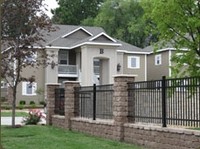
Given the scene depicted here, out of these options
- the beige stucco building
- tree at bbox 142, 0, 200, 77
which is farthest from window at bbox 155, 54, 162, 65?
tree at bbox 142, 0, 200, 77

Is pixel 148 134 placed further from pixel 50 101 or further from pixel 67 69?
pixel 67 69

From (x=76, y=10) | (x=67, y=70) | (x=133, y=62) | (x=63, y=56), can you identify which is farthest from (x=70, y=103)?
(x=76, y=10)

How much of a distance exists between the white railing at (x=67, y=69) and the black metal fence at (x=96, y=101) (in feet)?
90.4

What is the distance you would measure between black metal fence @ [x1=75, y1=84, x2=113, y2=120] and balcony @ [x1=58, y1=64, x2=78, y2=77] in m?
27.5

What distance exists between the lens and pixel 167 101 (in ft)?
36.9

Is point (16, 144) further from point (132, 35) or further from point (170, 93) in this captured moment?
point (132, 35)

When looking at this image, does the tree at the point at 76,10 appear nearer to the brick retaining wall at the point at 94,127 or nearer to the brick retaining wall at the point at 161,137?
the brick retaining wall at the point at 94,127

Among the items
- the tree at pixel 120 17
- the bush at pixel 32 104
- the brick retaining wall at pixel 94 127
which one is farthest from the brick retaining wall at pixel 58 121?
the tree at pixel 120 17

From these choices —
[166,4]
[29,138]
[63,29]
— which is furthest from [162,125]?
[63,29]

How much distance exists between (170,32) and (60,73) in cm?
2824

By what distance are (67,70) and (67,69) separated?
Result: 10cm

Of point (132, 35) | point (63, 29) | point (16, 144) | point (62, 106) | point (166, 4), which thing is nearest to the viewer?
point (16, 144)

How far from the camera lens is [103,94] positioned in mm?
14797

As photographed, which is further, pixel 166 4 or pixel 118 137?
pixel 166 4
